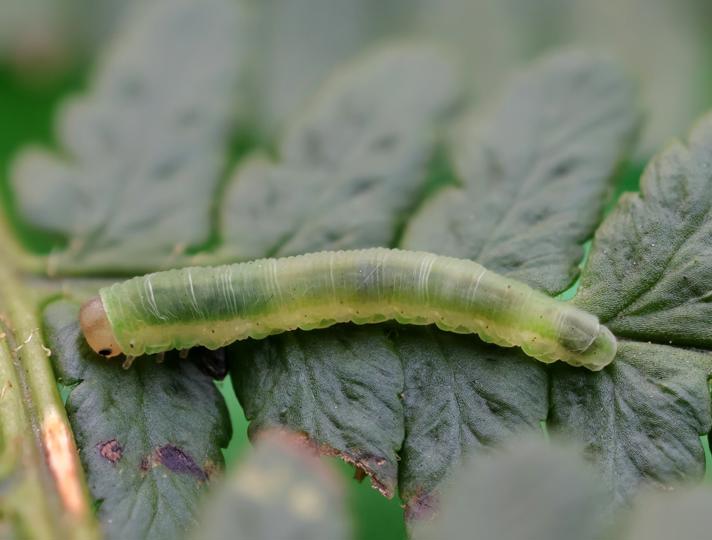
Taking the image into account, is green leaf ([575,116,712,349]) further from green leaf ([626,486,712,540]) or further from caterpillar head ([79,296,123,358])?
caterpillar head ([79,296,123,358])

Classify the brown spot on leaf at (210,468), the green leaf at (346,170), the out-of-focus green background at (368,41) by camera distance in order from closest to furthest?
the brown spot on leaf at (210,468) → the green leaf at (346,170) → the out-of-focus green background at (368,41)

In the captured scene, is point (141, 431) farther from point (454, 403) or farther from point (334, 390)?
point (454, 403)

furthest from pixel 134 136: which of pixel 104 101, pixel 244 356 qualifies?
pixel 244 356

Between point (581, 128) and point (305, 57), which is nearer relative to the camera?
point (581, 128)

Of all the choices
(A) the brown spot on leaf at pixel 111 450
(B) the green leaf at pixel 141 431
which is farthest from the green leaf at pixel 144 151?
(A) the brown spot on leaf at pixel 111 450

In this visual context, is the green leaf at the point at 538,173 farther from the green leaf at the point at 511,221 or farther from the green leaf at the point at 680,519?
the green leaf at the point at 680,519

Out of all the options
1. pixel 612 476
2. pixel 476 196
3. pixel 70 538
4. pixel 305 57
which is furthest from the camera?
pixel 305 57

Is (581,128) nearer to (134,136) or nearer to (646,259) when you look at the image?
(646,259)
